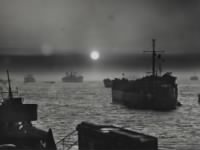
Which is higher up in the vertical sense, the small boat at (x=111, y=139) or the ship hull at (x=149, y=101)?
the small boat at (x=111, y=139)

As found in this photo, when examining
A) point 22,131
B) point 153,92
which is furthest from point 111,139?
point 153,92

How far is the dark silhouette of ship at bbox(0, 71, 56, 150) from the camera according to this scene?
102 ft

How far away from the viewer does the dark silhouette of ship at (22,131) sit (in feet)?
102

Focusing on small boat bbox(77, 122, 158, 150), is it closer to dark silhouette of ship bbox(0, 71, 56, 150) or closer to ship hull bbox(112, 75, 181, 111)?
dark silhouette of ship bbox(0, 71, 56, 150)

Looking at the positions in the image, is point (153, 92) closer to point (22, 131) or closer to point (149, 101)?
point (149, 101)

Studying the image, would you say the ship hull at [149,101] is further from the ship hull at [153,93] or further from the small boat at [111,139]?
the small boat at [111,139]

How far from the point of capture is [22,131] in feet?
119

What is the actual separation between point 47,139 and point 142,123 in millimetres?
47182

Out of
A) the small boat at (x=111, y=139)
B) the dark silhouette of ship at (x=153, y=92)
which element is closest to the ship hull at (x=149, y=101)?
the dark silhouette of ship at (x=153, y=92)

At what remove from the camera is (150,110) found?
341ft

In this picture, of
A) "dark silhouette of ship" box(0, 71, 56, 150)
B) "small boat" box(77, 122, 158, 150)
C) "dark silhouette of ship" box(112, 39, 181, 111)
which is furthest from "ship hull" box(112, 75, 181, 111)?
"small boat" box(77, 122, 158, 150)

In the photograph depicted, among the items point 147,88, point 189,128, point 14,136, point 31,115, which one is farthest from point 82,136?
point 147,88

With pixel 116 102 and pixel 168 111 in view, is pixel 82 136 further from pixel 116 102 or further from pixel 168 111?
pixel 116 102

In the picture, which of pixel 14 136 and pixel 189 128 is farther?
pixel 189 128
